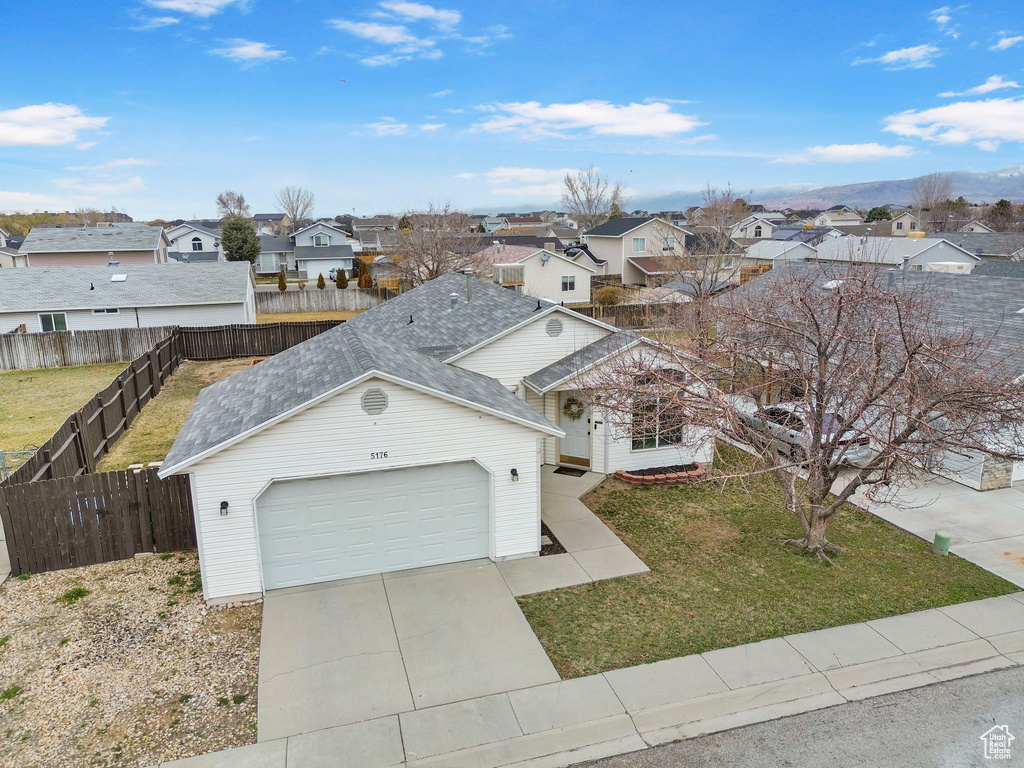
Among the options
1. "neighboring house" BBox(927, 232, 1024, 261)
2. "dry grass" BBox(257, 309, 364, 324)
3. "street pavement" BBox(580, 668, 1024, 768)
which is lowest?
"street pavement" BBox(580, 668, 1024, 768)

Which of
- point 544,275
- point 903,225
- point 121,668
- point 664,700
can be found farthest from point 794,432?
point 903,225

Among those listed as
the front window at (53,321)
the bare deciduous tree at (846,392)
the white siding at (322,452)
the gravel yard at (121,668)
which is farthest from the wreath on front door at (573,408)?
the front window at (53,321)

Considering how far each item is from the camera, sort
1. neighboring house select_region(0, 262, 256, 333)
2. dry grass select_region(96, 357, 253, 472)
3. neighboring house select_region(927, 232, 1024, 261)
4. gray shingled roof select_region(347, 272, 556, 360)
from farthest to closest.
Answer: neighboring house select_region(927, 232, 1024, 261) → neighboring house select_region(0, 262, 256, 333) → dry grass select_region(96, 357, 253, 472) → gray shingled roof select_region(347, 272, 556, 360)

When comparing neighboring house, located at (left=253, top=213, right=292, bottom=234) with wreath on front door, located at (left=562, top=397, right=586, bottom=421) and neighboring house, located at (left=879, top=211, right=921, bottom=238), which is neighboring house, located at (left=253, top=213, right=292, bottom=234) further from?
wreath on front door, located at (left=562, top=397, right=586, bottom=421)

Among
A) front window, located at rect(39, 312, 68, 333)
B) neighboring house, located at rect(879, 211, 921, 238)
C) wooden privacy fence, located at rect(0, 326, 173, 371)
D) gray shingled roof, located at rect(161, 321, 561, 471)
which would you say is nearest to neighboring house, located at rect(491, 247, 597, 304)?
wooden privacy fence, located at rect(0, 326, 173, 371)

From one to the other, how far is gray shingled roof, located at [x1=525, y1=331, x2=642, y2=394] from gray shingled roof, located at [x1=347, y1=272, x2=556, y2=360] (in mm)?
1473

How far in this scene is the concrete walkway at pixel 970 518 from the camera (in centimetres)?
1285

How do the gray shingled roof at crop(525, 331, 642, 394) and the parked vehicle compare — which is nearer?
the parked vehicle

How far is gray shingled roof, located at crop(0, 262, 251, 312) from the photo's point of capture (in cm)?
3412

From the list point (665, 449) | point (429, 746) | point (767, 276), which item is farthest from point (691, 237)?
point (429, 746)

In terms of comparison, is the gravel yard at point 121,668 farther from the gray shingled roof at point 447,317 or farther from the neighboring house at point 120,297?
the neighboring house at point 120,297

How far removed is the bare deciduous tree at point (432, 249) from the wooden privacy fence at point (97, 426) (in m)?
20.3

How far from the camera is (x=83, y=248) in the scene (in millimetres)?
47531

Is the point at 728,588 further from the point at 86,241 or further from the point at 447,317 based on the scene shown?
the point at 86,241
